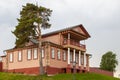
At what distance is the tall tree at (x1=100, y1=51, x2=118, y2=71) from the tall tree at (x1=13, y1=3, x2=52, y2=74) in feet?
134

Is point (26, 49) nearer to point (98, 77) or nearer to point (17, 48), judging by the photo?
point (17, 48)

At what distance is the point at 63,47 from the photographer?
59.5m

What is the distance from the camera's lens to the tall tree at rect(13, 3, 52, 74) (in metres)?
54.5

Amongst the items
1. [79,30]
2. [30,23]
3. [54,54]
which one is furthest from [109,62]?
[30,23]

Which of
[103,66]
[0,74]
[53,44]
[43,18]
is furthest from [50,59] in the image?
[103,66]

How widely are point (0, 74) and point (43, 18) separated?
12623 mm

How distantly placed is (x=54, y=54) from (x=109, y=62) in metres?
38.4

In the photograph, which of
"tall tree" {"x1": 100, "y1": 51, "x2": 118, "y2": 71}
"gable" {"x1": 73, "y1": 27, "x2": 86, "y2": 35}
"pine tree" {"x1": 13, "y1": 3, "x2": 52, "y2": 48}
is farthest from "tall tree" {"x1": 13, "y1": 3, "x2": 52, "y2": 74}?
"tall tree" {"x1": 100, "y1": 51, "x2": 118, "y2": 71}

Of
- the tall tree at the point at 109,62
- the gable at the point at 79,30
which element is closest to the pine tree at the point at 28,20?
the gable at the point at 79,30

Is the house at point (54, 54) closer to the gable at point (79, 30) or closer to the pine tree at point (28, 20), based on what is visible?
the gable at point (79, 30)

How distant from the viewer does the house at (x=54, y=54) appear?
5700cm

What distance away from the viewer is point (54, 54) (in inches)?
2264

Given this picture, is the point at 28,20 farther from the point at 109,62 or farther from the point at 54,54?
the point at 109,62

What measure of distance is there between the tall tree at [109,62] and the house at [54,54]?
27.5m
